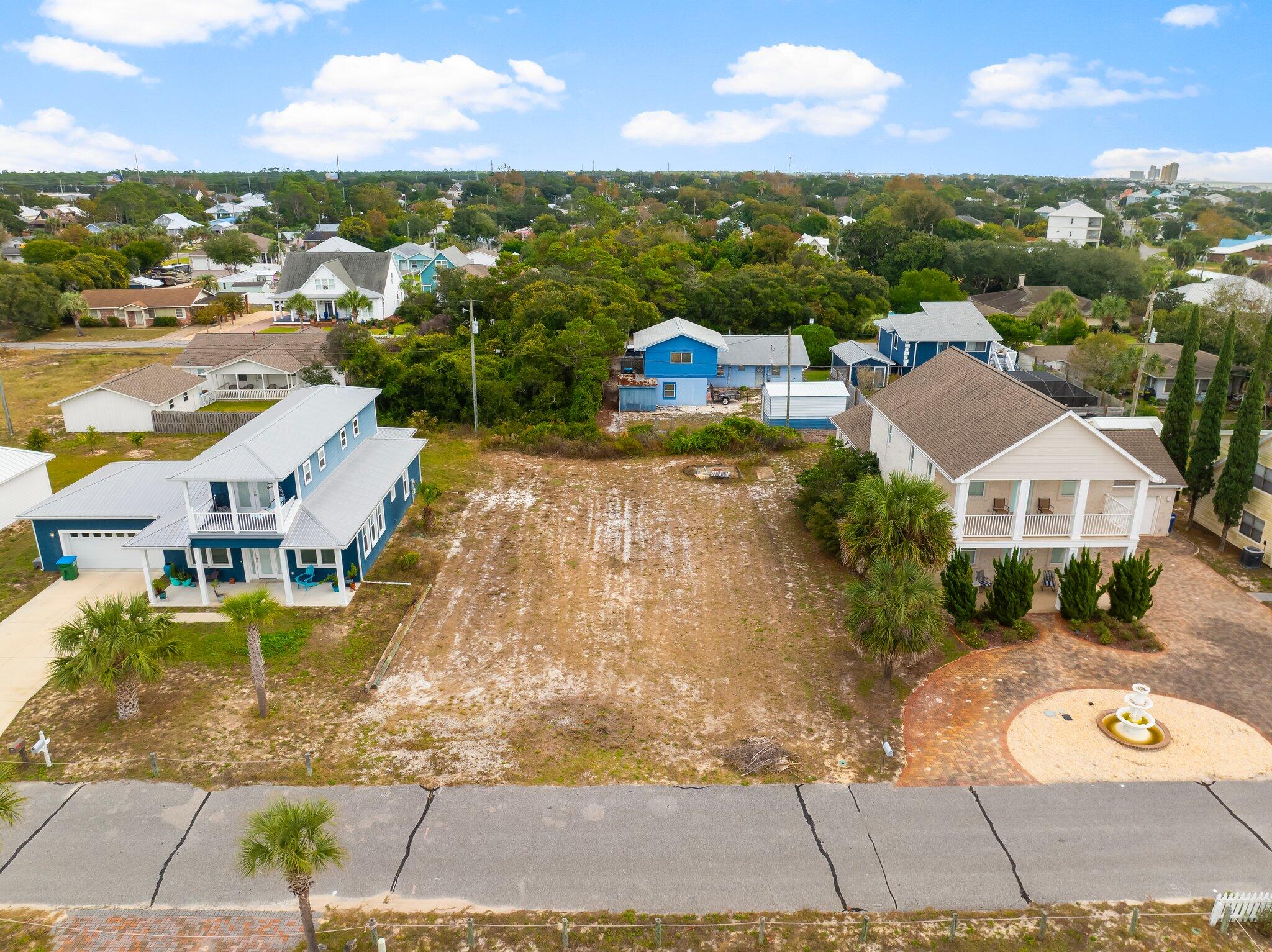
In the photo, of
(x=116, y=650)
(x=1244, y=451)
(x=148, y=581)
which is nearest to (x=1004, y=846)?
(x=116, y=650)

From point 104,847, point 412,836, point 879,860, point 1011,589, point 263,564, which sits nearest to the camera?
point 879,860

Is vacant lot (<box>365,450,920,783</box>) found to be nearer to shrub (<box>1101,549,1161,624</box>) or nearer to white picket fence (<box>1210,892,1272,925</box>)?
white picket fence (<box>1210,892,1272,925</box>)

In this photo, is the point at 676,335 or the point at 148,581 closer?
the point at 148,581

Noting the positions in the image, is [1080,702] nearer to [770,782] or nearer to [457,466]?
[770,782]

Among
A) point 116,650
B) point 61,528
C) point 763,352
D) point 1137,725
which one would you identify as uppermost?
point 763,352

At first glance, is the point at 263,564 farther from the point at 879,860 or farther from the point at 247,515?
the point at 879,860

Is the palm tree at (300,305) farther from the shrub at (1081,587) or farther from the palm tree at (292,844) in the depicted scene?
the palm tree at (292,844)

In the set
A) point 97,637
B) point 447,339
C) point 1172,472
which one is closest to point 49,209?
point 447,339

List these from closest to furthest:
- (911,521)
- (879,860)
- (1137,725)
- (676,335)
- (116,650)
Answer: (879,860)
(116,650)
(1137,725)
(911,521)
(676,335)

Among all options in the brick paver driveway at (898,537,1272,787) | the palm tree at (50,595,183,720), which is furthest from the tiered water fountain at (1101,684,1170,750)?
the palm tree at (50,595,183,720)
